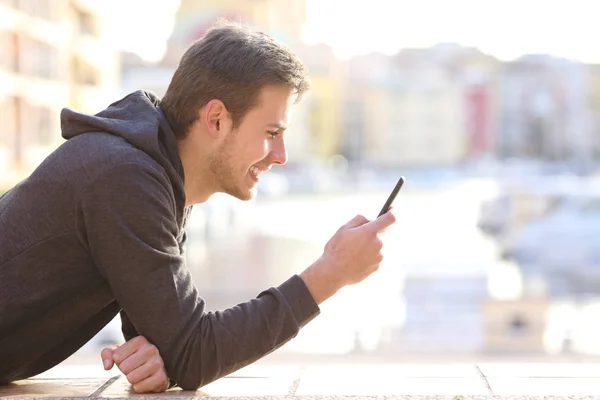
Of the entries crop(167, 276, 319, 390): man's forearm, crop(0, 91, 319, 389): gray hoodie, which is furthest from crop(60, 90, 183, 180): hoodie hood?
crop(167, 276, 319, 390): man's forearm

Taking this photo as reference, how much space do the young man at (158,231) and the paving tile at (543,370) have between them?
31cm

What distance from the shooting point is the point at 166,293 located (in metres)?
1.32

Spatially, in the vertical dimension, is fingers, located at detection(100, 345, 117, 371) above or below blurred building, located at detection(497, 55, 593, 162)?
above

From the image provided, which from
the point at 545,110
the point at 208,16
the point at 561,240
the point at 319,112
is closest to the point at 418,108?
the point at 319,112

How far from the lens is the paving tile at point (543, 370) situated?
60.9 inches

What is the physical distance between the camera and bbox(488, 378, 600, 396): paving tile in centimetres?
132

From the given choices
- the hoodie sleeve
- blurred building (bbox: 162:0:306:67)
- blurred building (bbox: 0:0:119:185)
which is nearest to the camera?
the hoodie sleeve

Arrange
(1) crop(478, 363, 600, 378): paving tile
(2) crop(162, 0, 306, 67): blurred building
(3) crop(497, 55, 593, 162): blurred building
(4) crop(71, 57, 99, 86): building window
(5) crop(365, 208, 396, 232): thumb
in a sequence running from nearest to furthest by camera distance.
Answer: (5) crop(365, 208, 396, 232): thumb < (1) crop(478, 363, 600, 378): paving tile < (4) crop(71, 57, 99, 86): building window < (2) crop(162, 0, 306, 67): blurred building < (3) crop(497, 55, 593, 162): blurred building

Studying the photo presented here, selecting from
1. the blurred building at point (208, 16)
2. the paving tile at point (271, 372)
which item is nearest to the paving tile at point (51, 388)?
the paving tile at point (271, 372)

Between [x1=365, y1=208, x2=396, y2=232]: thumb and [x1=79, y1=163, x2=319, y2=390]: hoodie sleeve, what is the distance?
0.41 feet

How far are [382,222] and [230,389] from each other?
1.08ft

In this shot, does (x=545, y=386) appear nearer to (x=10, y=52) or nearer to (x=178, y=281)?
(x=178, y=281)

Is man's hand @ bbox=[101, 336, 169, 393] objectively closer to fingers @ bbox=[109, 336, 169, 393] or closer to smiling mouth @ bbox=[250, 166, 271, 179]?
fingers @ bbox=[109, 336, 169, 393]

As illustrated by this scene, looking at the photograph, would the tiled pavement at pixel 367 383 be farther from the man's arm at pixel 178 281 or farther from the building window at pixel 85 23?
the building window at pixel 85 23
